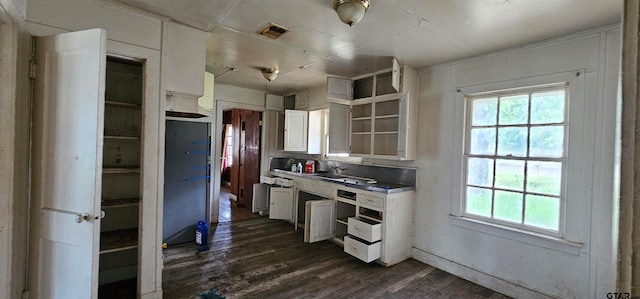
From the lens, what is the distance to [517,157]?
2715 mm

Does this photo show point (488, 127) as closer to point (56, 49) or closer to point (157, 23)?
point (157, 23)

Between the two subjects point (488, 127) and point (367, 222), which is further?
point (367, 222)

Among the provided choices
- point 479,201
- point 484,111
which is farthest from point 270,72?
point 479,201

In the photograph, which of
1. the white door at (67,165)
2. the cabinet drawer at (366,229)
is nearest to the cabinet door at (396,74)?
the cabinet drawer at (366,229)

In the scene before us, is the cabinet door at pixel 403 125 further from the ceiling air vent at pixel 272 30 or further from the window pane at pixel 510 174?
the ceiling air vent at pixel 272 30

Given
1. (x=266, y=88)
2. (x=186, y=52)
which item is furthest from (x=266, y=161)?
(x=186, y=52)

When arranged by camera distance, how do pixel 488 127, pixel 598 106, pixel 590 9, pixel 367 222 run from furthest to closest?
1. pixel 367 222
2. pixel 488 127
3. pixel 598 106
4. pixel 590 9

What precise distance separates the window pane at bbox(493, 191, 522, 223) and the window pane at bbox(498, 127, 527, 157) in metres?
0.40

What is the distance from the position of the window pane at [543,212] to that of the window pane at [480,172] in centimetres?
39

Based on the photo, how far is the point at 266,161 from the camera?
5340mm

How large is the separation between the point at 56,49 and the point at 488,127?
368cm

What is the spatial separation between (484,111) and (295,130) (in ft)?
9.43

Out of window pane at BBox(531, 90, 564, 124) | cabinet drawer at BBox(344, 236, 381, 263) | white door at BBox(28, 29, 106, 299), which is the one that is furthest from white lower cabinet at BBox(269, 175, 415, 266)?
white door at BBox(28, 29, 106, 299)

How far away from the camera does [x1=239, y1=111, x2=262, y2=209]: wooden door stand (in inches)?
213
